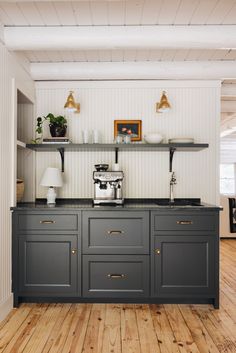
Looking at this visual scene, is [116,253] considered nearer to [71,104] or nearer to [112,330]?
[112,330]

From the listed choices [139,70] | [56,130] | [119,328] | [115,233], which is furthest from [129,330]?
[139,70]

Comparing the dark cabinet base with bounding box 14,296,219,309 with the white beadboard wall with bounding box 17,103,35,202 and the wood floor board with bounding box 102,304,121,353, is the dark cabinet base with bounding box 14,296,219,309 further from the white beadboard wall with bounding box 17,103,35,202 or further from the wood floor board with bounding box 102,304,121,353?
the white beadboard wall with bounding box 17,103,35,202

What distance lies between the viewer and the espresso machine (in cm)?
358

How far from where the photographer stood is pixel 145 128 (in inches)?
156

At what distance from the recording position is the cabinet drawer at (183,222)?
3.18 metres

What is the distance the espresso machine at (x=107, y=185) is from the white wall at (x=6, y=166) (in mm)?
858

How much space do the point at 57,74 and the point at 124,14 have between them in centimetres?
126

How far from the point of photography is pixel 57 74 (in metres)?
3.75

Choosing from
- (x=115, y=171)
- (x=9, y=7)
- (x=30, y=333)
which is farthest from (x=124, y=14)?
(x=30, y=333)

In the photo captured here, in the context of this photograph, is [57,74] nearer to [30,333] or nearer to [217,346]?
[30,333]

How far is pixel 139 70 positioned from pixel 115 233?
1735mm

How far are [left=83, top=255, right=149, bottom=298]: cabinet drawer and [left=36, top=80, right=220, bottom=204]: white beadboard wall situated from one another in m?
0.96

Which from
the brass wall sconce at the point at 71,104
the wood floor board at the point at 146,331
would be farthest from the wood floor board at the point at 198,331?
the brass wall sconce at the point at 71,104

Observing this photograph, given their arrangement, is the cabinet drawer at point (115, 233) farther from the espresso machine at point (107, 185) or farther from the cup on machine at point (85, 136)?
the cup on machine at point (85, 136)
